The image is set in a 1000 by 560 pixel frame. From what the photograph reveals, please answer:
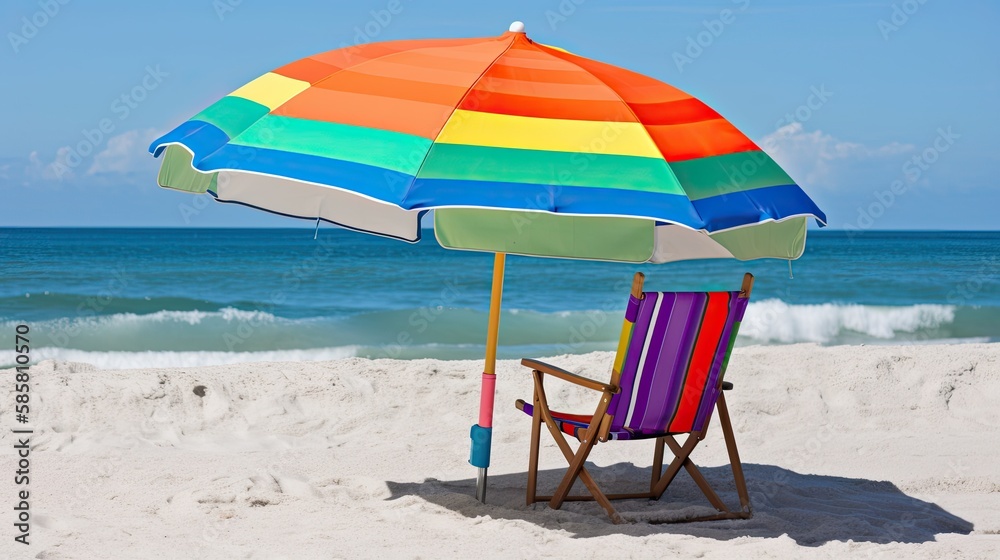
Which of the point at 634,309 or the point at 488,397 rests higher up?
the point at 634,309

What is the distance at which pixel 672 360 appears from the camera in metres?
3.62

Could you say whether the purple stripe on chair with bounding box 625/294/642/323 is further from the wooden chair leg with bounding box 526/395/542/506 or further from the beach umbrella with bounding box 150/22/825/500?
the wooden chair leg with bounding box 526/395/542/506

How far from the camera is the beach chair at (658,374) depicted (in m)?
3.53

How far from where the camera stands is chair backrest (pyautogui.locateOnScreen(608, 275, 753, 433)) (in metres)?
3.52

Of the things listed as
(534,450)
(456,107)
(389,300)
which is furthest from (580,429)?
(389,300)

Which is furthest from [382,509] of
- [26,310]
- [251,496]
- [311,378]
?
[26,310]

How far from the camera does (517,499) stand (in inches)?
165

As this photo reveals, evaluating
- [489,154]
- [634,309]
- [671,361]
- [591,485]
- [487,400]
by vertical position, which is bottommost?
[591,485]

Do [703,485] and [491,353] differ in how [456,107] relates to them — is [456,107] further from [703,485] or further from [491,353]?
[703,485]

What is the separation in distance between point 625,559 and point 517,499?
99 centimetres

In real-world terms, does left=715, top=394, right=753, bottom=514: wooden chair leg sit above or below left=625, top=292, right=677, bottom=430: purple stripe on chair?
below

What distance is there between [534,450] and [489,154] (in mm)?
1469

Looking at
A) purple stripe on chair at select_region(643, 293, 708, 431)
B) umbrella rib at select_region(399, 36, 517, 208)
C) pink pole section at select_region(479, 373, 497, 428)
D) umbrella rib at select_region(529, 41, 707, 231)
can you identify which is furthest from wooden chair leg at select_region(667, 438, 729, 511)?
umbrella rib at select_region(399, 36, 517, 208)

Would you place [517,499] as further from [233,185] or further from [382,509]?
[233,185]
